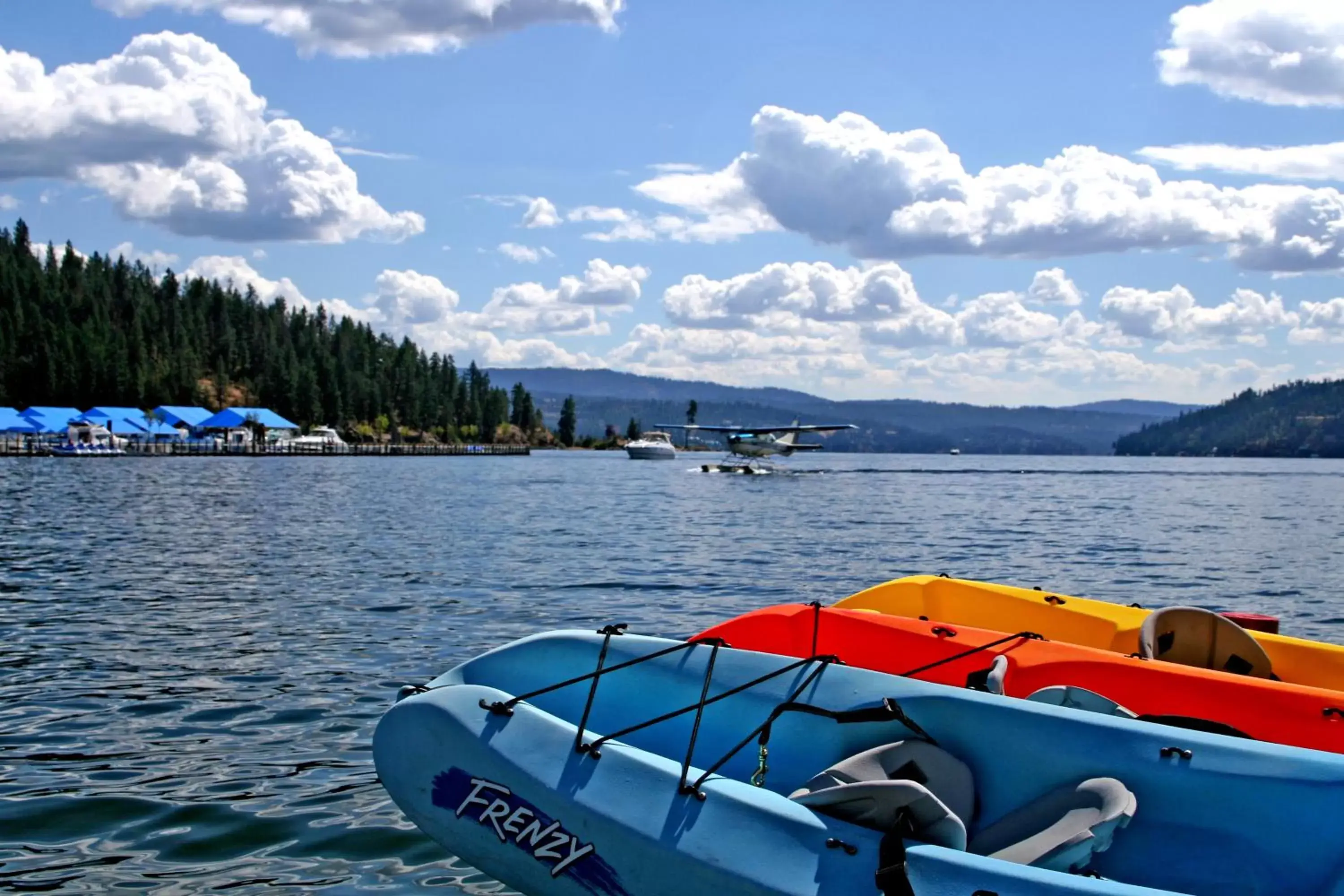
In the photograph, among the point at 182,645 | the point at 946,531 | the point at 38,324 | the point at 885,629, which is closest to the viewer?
the point at 885,629

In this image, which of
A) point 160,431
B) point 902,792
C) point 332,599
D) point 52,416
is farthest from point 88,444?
point 902,792

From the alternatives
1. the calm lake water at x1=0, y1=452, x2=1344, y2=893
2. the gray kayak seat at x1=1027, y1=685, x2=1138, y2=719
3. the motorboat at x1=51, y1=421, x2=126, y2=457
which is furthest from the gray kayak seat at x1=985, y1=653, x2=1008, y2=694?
the motorboat at x1=51, y1=421, x2=126, y2=457

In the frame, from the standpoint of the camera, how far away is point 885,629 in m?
11.1

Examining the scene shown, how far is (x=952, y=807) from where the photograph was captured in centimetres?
671

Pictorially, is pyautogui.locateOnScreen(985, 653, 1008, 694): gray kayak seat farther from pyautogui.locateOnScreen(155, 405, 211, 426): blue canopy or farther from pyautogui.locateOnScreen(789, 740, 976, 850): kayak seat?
pyautogui.locateOnScreen(155, 405, 211, 426): blue canopy

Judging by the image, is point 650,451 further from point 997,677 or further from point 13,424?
point 997,677

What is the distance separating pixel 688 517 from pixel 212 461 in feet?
282

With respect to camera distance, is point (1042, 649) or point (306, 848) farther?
point (1042, 649)

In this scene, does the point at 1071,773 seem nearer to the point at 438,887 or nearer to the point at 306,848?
the point at 438,887

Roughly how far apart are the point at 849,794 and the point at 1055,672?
384 cm

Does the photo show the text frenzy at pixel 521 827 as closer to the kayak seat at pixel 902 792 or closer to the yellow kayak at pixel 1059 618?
the kayak seat at pixel 902 792

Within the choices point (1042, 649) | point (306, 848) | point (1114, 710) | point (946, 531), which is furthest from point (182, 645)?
point (946, 531)

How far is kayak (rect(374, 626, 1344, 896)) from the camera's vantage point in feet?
19.2

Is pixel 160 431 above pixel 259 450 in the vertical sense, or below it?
above
